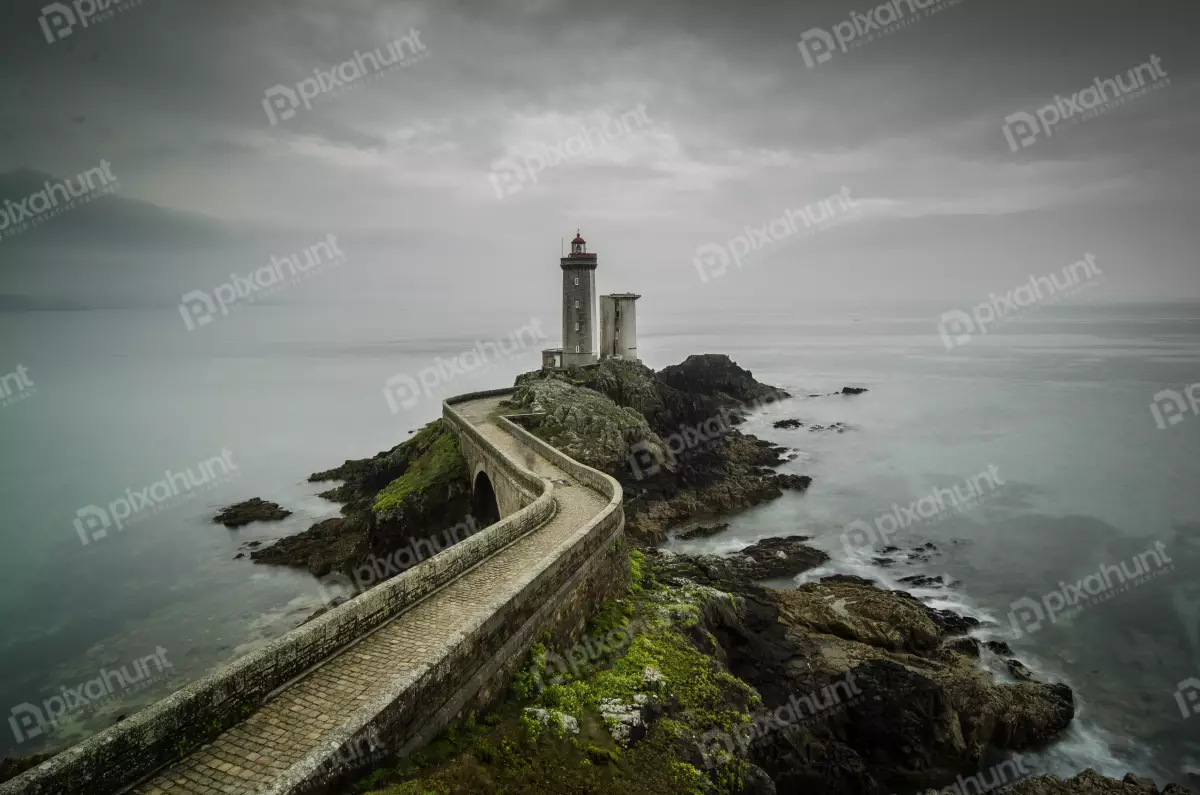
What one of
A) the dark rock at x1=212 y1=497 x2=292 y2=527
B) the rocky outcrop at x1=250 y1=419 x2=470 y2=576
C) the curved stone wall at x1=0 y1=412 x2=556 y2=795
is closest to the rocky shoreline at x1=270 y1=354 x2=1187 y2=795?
the curved stone wall at x1=0 y1=412 x2=556 y2=795

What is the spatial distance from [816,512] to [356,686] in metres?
29.0

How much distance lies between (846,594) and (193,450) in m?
53.4

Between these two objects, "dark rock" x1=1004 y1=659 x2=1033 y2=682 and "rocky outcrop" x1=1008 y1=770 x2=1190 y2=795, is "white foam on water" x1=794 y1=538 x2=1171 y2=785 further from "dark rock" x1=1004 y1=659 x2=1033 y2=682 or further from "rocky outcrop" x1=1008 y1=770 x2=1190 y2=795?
"rocky outcrop" x1=1008 y1=770 x2=1190 y2=795

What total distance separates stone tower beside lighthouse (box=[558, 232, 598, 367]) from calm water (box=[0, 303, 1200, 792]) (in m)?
17.4

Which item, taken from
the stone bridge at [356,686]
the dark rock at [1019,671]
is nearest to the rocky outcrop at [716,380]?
the dark rock at [1019,671]

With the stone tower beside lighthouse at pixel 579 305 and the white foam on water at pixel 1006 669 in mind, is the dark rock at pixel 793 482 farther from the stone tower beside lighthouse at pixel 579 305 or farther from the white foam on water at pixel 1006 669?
the stone tower beside lighthouse at pixel 579 305

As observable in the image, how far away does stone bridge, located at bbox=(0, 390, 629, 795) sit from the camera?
6637 mm

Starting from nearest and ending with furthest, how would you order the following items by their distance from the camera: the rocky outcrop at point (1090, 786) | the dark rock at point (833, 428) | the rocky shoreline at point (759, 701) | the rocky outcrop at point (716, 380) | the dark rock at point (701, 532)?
the rocky shoreline at point (759, 701)
the rocky outcrop at point (1090, 786)
the dark rock at point (701, 532)
the dark rock at point (833, 428)
the rocky outcrop at point (716, 380)

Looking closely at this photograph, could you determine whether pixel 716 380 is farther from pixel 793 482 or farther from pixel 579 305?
pixel 793 482

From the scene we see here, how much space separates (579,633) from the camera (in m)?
12.6

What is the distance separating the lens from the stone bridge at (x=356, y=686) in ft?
21.8

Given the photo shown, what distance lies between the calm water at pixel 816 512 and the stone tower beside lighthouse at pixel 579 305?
57.1 ft

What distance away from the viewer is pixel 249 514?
34.4 metres

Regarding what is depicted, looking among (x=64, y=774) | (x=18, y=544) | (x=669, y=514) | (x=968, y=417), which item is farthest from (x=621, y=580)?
(x=968, y=417)
